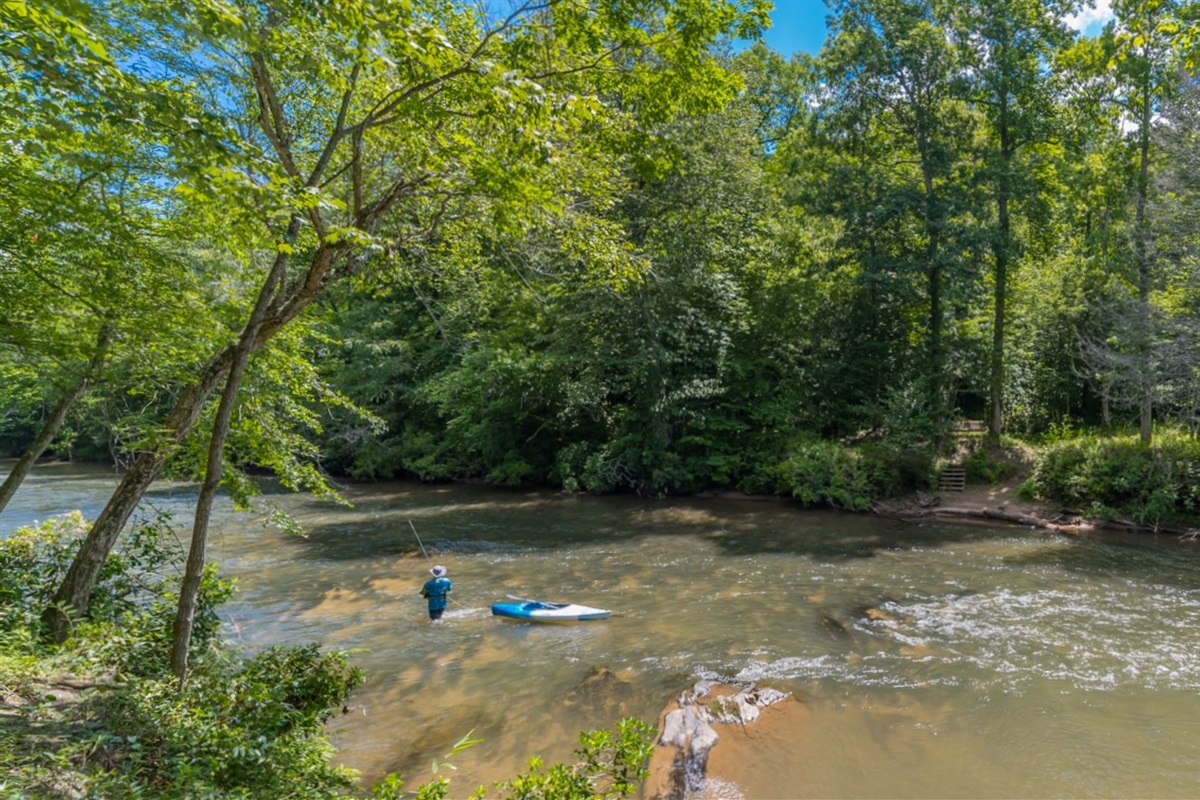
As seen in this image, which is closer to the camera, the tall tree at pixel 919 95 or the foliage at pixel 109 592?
the foliage at pixel 109 592

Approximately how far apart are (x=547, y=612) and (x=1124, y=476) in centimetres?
1350

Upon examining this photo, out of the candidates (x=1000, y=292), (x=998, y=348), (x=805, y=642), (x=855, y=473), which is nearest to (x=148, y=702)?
(x=805, y=642)

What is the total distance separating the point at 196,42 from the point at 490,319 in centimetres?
1881

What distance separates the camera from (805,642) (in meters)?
8.45

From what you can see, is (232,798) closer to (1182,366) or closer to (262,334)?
(262,334)

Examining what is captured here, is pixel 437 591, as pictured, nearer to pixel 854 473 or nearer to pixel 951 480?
pixel 854 473

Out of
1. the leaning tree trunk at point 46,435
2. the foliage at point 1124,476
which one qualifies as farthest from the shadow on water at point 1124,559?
the leaning tree trunk at point 46,435

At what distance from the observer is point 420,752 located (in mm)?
6066

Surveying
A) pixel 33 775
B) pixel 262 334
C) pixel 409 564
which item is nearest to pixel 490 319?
pixel 409 564

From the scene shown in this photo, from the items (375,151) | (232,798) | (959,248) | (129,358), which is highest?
(959,248)

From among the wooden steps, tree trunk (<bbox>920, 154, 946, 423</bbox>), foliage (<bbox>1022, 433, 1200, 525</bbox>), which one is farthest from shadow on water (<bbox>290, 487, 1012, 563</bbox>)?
tree trunk (<bbox>920, 154, 946, 423</bbox>)

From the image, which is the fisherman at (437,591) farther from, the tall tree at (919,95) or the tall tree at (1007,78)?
the tall tree at (1007,78)

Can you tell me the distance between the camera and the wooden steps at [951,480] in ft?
58.6

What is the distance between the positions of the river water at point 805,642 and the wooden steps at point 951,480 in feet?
8.26
